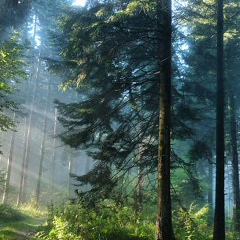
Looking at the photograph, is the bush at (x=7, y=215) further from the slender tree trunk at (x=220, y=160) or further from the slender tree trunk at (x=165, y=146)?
the slender tree trunk at (x=220, y=160)

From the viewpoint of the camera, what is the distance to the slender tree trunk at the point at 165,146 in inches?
303

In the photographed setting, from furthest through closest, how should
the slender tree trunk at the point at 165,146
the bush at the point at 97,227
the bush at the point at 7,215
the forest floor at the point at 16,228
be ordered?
the bush at the point at 7,215
the forest floor at the point at 16,228
the bush at the point at 97,227
the slender tree trunk at the point at 165,146

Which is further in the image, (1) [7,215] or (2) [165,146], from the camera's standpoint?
(1) [7,215]

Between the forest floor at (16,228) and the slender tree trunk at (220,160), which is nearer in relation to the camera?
the slender tree trunk at (220,160)

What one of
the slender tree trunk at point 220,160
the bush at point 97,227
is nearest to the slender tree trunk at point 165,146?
the bush at point 97,227

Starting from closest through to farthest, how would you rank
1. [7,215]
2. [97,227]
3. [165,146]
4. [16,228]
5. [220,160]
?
[165,146] < [97,227] < [220,160] < [16,228] < [7,215]

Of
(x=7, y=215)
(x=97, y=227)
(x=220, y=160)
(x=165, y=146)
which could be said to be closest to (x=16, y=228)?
(x=7, y=215)

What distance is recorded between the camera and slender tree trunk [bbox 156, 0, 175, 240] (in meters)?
7.70

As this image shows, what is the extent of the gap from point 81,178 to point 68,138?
5.20ft

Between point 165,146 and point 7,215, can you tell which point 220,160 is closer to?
point 165,146

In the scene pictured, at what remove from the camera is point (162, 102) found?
8508 mm

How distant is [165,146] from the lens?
8.09 metres

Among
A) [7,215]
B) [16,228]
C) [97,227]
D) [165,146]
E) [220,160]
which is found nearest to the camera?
[165,146]

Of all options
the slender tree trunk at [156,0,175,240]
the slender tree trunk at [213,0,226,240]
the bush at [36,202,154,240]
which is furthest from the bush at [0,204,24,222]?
the slender tree trunk at [213,0,226,240]
